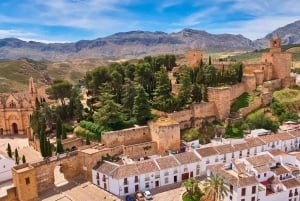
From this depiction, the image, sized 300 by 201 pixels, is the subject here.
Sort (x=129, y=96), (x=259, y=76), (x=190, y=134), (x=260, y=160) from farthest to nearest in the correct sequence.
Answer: (x=259, y=76) → (x=129, y=96) → (x=190, y=134) → (x=260, y=160)

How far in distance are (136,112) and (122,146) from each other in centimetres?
488

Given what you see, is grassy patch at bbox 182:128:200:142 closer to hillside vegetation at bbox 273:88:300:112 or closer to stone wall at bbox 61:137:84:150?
stone wall at bbox 61:137:84:150

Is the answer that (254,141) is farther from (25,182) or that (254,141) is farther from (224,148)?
(25,182)

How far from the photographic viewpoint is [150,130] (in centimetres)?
3769

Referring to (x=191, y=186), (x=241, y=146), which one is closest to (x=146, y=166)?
(x=191, y=186)

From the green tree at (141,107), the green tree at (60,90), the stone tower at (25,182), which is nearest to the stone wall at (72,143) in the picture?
the stone tower at (25,182)

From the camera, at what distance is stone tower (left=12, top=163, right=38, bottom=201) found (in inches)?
1138

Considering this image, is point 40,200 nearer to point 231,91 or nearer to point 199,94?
point 199,94

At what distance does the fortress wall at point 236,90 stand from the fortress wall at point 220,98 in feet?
11.2

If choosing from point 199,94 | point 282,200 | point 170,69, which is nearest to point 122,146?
point 199,94

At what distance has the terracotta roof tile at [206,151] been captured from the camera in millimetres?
34581

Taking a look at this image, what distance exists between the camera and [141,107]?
126 feet

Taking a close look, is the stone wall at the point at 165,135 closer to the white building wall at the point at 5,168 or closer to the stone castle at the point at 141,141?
the stone castle at the point at 141,141

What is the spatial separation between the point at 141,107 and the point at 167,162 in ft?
27.5
